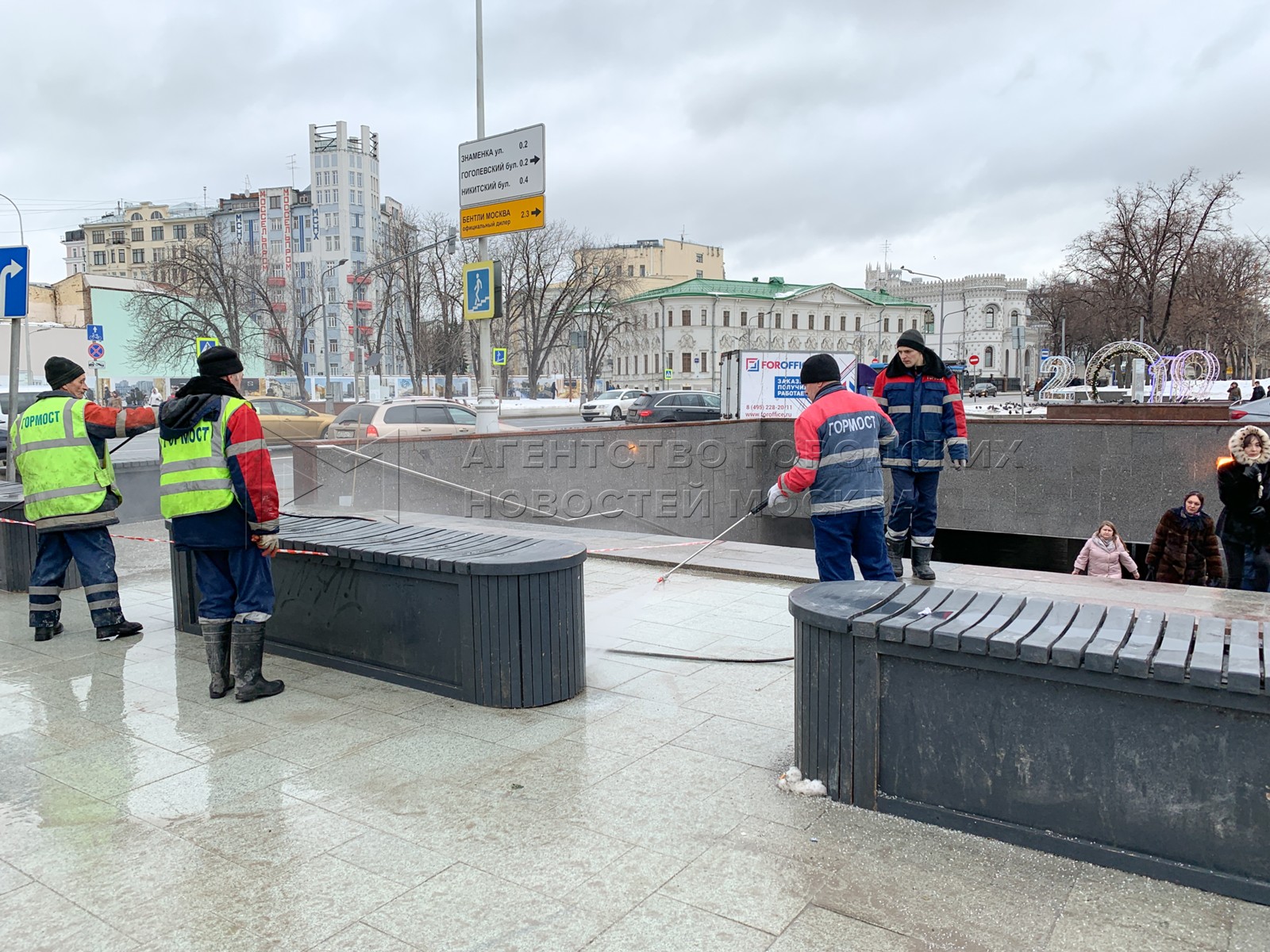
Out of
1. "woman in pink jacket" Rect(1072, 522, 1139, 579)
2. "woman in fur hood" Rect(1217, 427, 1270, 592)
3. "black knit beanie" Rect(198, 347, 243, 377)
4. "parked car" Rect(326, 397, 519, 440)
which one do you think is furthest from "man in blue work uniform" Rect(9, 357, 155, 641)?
"woman in fur hood" Rect(1217, 427, 1270, 592)

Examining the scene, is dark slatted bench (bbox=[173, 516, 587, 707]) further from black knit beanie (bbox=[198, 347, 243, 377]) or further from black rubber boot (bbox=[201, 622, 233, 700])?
black knit beanie (bbox=[198, 347, 243, 377])

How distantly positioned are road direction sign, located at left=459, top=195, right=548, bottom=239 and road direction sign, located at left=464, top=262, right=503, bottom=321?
49cm

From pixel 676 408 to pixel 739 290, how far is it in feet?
249

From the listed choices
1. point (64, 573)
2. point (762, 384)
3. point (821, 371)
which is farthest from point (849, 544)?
point (762, 384)

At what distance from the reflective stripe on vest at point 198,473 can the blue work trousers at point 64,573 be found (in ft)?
6.00

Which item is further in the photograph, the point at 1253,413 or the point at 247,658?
the point at 1253,413

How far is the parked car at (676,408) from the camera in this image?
35406mm

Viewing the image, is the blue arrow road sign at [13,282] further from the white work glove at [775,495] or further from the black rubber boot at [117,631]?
the white work glove at [775,495]

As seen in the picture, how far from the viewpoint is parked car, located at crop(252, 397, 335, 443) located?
44.0 feet

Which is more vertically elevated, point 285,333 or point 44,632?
point 285,333

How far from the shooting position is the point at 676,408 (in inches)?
1380

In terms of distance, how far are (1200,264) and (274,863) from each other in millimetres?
52771

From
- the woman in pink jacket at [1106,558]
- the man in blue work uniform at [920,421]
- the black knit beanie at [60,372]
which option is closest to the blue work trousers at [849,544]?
the man in blue work uniform at [920,421]

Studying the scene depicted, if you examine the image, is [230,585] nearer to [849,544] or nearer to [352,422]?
[849,544]
